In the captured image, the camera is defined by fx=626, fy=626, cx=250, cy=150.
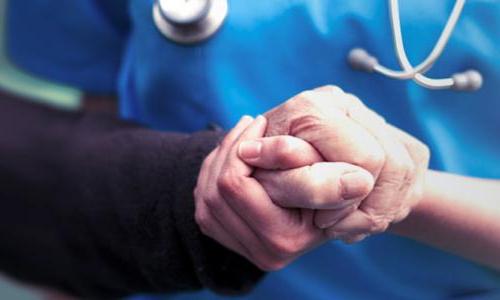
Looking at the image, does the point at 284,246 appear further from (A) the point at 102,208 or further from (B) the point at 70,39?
(B) the point at 70,39

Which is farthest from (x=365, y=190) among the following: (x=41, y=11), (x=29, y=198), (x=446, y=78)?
(x=41, y=11)

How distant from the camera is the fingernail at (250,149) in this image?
1.22ft

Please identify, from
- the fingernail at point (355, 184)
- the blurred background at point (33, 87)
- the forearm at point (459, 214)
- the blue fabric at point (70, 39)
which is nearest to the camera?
the fingernail at point (355, 184)

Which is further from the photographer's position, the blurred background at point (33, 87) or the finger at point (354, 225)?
the blurred background at point (33, 87)

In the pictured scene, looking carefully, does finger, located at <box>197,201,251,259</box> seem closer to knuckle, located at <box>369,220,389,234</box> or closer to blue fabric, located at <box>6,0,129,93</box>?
knuckle, located at <box>369,220,389,234</box>

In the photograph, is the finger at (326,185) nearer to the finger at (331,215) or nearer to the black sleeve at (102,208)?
the finger at (331,215)

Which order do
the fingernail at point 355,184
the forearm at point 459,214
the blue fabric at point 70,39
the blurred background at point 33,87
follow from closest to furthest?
1. the fingernail at point 355,184
2. the forearm at point 459,214
3. the blue fabric at point 70,39
4. the blurred background at point 33,87

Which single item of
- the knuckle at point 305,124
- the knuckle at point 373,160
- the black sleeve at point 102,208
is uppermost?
the knuckle at point 305,124


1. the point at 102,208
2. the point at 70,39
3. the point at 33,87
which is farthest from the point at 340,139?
the point at 33,87

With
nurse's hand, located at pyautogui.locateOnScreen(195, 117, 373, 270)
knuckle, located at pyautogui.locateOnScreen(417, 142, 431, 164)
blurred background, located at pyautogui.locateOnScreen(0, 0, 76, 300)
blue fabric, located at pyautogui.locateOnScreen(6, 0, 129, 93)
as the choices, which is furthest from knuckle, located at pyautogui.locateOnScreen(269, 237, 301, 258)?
blurred background, located at pyautogui.locateOnScreen(0, 0, 76, 300)

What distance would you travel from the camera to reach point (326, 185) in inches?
13.7

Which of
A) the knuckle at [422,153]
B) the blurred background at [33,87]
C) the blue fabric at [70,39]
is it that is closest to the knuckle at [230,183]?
the knuckle at [422,153]

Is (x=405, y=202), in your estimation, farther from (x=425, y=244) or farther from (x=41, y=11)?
(x=41, y=11)

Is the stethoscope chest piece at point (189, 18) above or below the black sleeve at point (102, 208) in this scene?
above
